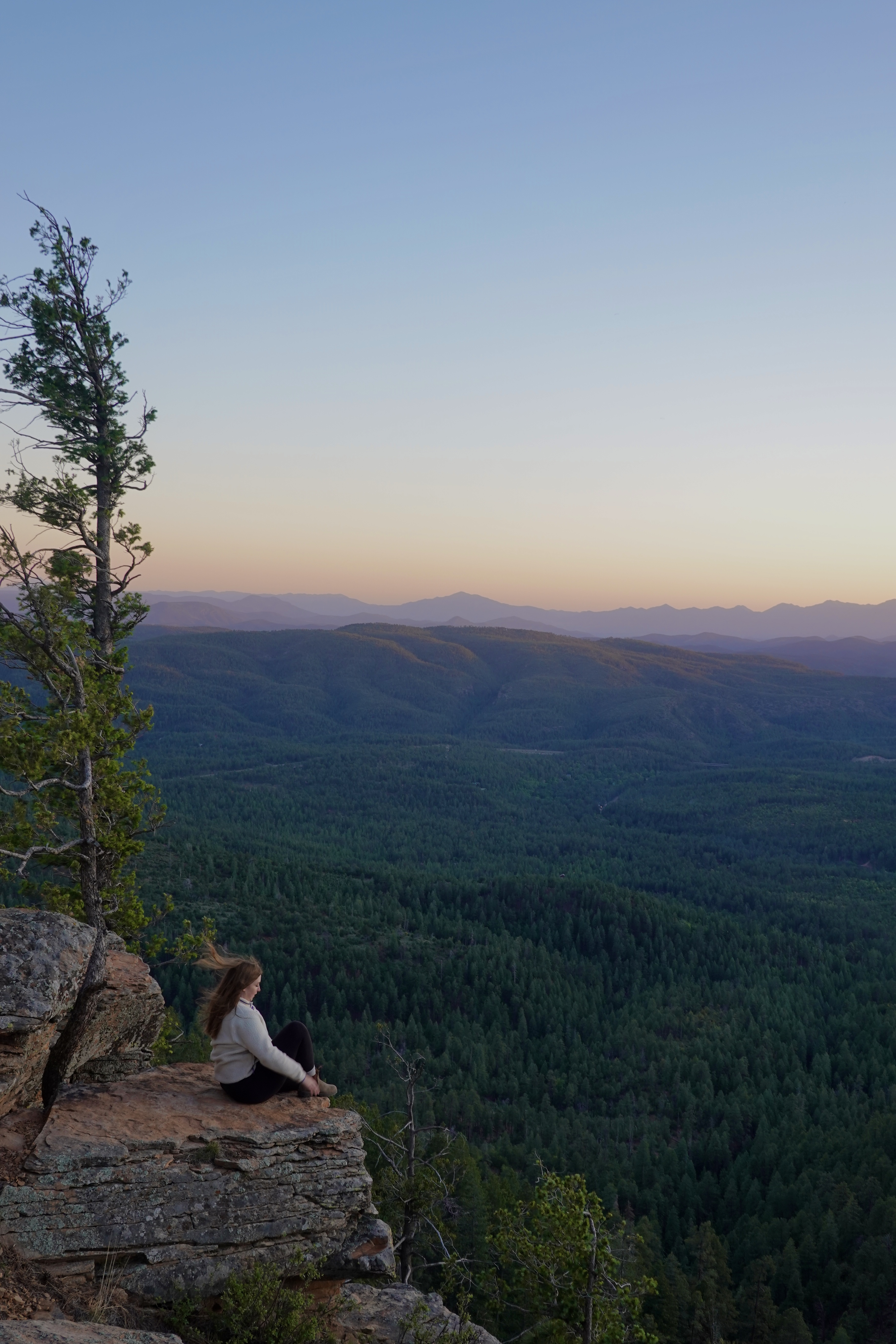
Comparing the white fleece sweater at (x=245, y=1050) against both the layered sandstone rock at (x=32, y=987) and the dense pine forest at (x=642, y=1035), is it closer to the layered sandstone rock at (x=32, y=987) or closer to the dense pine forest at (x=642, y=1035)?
the layered sandstone rock at (x=32, y=987)

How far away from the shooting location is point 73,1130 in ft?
45.9

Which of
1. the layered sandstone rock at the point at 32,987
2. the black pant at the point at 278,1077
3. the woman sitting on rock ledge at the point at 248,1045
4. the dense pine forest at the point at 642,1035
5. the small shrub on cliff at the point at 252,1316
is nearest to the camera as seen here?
the small shrub on cliff at the point at 252,1316

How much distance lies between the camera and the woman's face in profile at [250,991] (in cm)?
Result: 1477

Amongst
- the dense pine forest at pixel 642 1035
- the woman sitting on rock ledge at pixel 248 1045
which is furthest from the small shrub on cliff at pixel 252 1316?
the dense pine forest at pixel 642 1035

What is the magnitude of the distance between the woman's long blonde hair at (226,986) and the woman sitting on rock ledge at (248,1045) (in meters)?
0.01

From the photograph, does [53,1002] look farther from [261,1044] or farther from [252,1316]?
[252,1316]

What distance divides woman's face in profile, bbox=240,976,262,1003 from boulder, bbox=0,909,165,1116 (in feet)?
11.0

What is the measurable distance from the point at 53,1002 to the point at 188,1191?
13.4ft

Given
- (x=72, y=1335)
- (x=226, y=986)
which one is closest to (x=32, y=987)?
(x=226, y=986)

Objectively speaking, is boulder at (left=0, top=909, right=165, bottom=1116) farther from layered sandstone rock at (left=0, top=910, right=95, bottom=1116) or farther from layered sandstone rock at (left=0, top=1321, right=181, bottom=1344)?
layered sandstone rock at (left=0, top=1321, right=181, bottom=1344)

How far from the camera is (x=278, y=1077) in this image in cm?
1560

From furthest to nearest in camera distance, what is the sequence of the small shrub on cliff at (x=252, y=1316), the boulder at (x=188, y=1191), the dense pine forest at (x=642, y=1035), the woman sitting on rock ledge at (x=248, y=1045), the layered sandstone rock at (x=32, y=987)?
the dense pine forest at (x=642, y=1035)
the woman sitting on rock ledge at (x=248, y=1045)
the layered sandstone rock at (x=32, y=987)
the boulder at (x=188, y=1191)
the small shrub on cliff at (x=252, y=1316)

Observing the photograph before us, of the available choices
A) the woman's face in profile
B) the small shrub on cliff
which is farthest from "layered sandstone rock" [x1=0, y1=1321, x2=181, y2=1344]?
the woman's face in profile

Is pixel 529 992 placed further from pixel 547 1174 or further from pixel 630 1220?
pixel 547 1174
